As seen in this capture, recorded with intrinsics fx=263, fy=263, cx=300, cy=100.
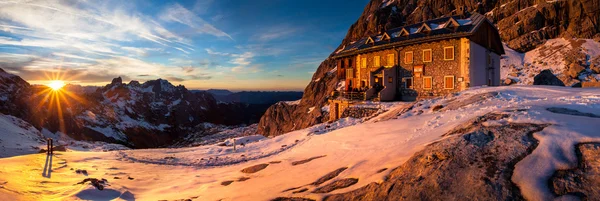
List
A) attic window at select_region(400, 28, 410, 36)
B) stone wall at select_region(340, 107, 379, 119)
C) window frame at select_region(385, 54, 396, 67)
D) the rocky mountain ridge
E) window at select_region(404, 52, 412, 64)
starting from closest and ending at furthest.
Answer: stone wall at select_region(340, 107, 379, 119)
window at select_region(404, 52, 412, 64)
attic window at select_region(400, 28, 410, 36)
window frame at select_region(385, 54, 396, 67)
the rocky mountain ridge

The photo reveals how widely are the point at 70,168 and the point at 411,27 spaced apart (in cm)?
3355

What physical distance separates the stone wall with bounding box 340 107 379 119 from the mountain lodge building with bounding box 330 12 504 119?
5.09ft

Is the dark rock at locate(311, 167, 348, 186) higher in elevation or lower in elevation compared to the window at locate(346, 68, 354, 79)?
lower

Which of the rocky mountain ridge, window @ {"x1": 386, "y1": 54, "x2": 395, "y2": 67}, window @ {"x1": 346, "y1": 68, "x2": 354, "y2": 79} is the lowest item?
the rocky mountain ridge

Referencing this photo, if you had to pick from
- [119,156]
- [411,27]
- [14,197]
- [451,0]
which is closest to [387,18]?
[451,0]

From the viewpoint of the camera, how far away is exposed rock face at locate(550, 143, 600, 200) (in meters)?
3.90

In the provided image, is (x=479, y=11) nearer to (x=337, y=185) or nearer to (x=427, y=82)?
(x=427, y=82)

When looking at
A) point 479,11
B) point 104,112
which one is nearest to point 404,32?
point 479,11

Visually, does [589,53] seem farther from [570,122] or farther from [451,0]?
[570,122]

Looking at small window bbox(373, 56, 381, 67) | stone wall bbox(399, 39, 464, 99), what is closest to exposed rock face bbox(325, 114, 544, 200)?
stone wall bbox(399, 39, 464, 99)

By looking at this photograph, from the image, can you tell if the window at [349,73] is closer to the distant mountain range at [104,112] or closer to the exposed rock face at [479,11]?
the exposed rock face at [479,11]

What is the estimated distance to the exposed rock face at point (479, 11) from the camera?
60.5 meters

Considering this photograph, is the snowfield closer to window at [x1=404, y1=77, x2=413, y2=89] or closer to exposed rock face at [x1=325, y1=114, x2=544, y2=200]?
exposed rock face at [x1=325, y1=114, x2=544, y2=200]

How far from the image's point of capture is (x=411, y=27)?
3159cm
